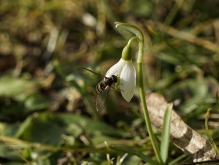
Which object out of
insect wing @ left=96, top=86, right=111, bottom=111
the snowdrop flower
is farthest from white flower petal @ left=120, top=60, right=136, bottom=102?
insect wing @ left=96, top=86, right=111, bottom=111

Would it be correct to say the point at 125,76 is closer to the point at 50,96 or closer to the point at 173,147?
the point at 173,147

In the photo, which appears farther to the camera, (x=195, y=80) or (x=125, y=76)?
(x=195, y=80)

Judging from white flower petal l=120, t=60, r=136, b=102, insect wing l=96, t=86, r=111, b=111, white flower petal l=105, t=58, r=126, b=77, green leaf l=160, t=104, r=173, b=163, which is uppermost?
white flower petal l=105, t=58, r=126, b=77

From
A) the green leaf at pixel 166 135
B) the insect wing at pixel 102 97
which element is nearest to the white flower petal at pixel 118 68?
the insect wing at pixel 102 97

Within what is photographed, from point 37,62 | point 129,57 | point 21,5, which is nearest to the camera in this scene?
point 129,57

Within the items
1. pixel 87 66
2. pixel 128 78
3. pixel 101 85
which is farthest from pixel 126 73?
pixel 87 66

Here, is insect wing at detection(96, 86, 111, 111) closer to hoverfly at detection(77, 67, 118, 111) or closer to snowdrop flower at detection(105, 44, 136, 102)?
hoverfly at detection(77, 67, 118, 111)

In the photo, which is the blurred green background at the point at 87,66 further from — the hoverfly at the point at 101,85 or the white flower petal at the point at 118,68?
the white flower petal at the point at 118,68

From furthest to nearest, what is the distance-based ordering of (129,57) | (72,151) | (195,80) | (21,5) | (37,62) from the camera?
(21,5), (37,62), (195,80), (72,151), (129,57)

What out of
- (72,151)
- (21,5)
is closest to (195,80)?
(72,151)
